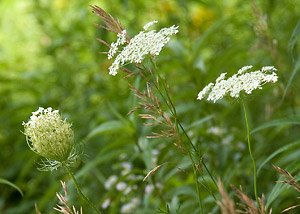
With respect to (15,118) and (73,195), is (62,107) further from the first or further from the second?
(73,195)

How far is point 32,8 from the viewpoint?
3.61 metres

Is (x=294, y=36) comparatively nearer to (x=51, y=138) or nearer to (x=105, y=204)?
(x=51, y=138)

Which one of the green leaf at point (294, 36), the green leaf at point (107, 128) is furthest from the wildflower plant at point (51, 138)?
the green leaf at point (294, 36)

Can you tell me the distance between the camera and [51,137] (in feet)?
3.90

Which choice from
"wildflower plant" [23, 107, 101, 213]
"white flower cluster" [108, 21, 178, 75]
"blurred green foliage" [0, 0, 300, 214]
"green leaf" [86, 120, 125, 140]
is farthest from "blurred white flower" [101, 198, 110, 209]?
"white flower cluster" [108, 21, 178, 75]

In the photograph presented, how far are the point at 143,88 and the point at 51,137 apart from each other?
1.89 meters

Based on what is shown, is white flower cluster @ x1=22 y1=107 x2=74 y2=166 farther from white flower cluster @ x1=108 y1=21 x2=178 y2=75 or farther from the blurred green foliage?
the blurred green foliage

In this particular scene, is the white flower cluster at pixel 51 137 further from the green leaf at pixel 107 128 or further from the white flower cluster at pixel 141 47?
the green leaf at pixel 107 128

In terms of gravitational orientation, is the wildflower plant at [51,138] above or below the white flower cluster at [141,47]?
below

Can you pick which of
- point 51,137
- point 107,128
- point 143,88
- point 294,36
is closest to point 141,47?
point 51,137

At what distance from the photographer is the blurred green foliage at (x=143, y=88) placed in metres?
2.21

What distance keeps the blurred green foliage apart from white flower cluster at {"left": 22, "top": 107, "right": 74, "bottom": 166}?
647 mm

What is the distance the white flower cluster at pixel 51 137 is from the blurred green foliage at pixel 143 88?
647 millimetres

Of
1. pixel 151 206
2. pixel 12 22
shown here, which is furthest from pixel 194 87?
pixel 12 22
